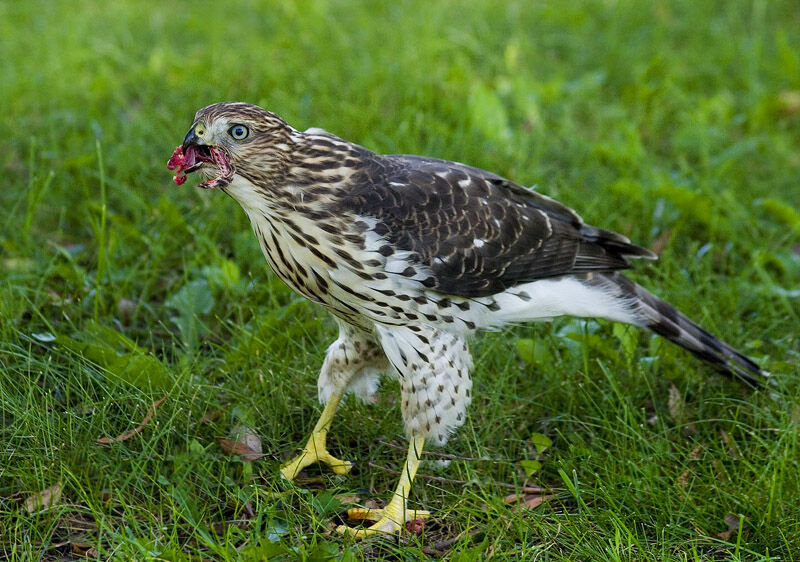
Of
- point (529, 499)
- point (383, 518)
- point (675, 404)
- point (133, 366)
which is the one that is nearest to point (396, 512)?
point (383, 518)

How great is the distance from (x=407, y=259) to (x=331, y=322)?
4.08 ft

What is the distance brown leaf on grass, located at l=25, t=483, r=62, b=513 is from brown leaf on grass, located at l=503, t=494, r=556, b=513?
67.6 inches

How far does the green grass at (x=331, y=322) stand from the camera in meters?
3.58

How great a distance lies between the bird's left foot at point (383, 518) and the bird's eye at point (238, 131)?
5.05 ft

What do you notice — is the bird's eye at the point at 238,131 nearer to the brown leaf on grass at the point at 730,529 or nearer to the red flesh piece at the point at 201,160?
the red flesh piece at the point at 201,160

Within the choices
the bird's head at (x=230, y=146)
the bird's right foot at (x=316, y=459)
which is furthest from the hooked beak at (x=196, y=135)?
the bird's right foot at (x=316, y=459)

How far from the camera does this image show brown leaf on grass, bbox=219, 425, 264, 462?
3.91 meters

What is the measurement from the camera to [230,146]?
11.0ft

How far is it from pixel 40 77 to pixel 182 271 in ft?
8.89

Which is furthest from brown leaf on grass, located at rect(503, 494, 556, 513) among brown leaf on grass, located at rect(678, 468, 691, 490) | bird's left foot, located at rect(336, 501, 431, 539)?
brown leaf on grass, located at rect(678, 468, 691, 490)

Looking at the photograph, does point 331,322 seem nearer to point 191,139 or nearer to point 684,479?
point 191,139

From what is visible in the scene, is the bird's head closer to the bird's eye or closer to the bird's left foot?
the bird's eye

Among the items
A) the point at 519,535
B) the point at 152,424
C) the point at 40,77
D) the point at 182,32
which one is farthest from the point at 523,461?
the point at 182,32

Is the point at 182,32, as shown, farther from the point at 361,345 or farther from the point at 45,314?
the point at 361,345
